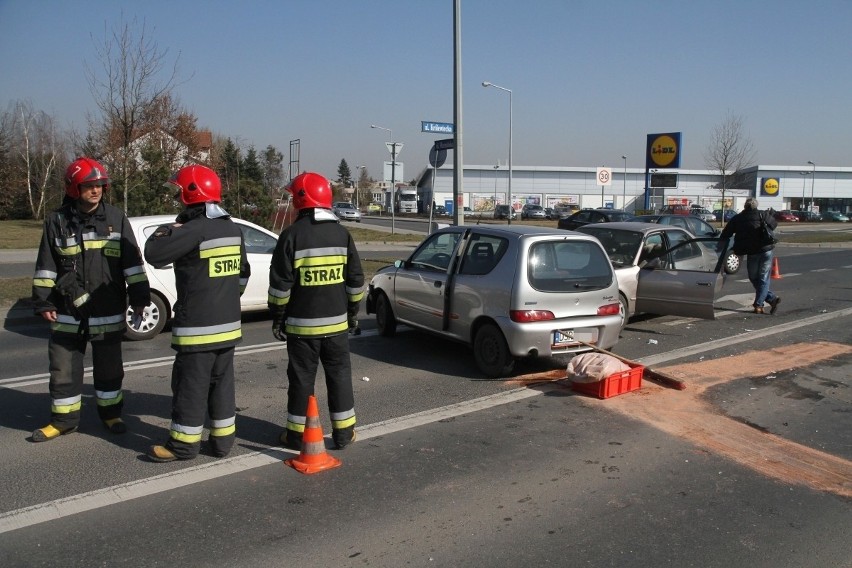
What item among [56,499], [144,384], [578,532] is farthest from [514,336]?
[56,499]

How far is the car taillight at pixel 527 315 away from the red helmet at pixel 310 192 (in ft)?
8.30

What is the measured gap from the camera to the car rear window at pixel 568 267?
700 cm

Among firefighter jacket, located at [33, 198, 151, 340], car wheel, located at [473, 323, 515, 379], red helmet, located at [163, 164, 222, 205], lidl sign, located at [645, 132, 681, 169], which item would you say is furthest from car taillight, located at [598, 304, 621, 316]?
lidl sign, located at [645, 132, 681, 169]

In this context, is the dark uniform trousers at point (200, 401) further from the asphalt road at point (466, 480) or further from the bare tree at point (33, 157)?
the bare tree at point (33, 157)

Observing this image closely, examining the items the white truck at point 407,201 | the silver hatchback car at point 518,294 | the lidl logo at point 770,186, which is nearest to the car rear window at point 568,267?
the silver hatchback car at point 518,294

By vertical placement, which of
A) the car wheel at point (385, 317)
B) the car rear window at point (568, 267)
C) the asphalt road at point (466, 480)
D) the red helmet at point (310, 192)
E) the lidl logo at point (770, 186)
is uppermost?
the lidl logo at point (770, 186)

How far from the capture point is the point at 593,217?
1141 inches

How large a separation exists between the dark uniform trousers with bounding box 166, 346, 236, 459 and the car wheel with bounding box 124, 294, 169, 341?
476cm

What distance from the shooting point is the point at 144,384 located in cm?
679

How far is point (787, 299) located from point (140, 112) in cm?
1576

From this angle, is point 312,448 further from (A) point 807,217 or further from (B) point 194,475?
(A) point 807,217

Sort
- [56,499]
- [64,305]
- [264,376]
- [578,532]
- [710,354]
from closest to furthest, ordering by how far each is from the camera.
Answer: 1. [578,532]
2. [56,499]
3. [64,305]
4. [264,376]
5. [710,354]

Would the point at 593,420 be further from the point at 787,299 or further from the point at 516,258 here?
the point at 787,299

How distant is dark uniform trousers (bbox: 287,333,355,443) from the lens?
16.2ft
